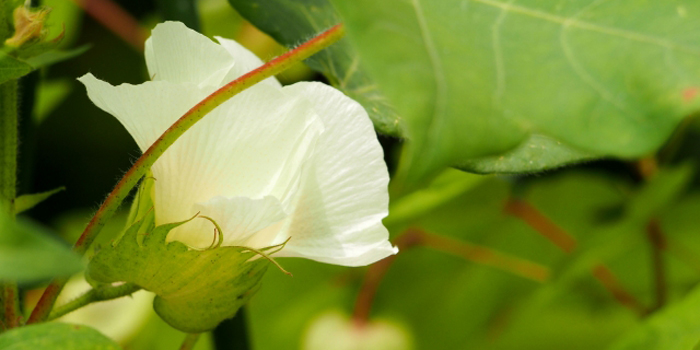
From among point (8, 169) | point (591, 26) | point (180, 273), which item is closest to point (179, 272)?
point (180, 273)

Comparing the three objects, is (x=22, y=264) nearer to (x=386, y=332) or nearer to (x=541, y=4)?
(x=541, y=4)

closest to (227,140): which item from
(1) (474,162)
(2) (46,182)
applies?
(1) (474,162)

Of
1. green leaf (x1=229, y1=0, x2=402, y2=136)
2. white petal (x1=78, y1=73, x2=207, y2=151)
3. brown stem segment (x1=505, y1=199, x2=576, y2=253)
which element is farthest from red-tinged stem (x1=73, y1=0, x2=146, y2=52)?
white petal (x1=78, y1=73, x2=207, y2=151)

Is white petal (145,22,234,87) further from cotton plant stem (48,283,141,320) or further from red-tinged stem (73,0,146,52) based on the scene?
red-tinged stem (73,0,146,52)

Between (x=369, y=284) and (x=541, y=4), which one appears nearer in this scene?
(x=541, y=4)

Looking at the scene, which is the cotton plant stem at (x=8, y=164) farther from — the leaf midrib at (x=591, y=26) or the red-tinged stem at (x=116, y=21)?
the red-tinged stem at (x=116, y=21)

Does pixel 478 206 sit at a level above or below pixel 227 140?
below
